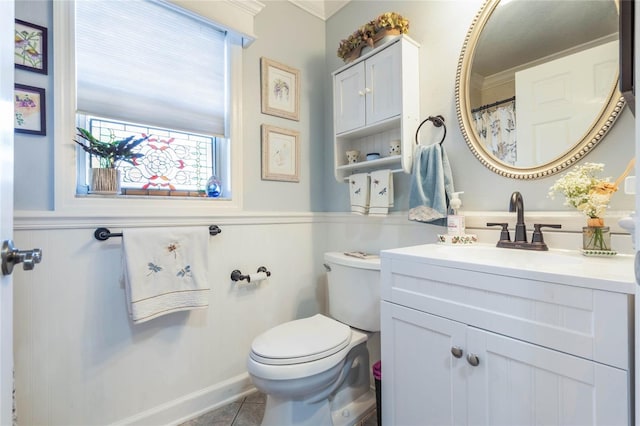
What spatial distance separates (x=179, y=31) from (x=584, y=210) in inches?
73.4

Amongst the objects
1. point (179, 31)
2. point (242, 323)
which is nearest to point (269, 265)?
point (242, 323)

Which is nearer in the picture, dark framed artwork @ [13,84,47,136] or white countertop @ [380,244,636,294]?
white countertop @ [380,244,636,294]

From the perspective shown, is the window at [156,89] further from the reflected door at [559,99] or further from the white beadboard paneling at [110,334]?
the reflected door at [559,99]

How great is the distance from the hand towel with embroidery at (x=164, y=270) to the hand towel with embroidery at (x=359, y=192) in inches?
31.4

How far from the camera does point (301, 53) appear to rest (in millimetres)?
1933

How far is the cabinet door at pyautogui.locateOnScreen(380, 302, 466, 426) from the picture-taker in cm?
90

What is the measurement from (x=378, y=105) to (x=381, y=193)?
1.47 ft

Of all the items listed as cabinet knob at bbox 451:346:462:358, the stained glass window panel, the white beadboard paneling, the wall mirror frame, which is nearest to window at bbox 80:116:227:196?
the stained glass window panel

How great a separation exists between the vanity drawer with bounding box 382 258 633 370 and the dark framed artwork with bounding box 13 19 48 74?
156cm

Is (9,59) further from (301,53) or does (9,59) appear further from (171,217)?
(301,53)

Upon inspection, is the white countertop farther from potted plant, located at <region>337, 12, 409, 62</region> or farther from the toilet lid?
potted plant, located at <region>337, 12, 409, 62</region>

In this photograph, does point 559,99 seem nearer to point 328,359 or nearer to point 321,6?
point 328,359

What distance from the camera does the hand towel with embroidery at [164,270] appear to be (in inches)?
49.8

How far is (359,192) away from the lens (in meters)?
1.67
